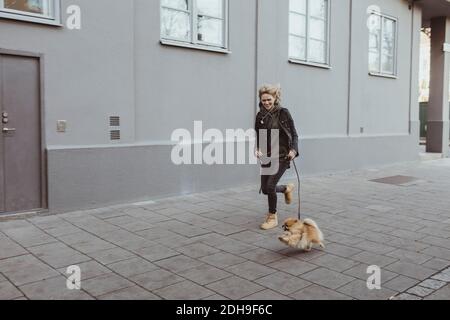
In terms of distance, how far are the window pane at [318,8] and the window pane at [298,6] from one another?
24cm

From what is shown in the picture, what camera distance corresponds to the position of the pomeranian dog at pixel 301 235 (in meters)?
4.66

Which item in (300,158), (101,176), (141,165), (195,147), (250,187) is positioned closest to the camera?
(101,176)

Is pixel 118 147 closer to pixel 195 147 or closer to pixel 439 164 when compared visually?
pixel 195 147

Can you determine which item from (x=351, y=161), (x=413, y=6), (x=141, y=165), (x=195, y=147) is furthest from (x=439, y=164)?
(x=141, y=165)

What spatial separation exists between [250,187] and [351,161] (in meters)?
3.61

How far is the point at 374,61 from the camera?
12.2 metres

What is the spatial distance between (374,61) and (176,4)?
253 inches

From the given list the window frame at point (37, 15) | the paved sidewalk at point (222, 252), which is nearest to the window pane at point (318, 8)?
the paved sidewalk at point (222, 252)

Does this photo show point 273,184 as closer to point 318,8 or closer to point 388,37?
point 318,8

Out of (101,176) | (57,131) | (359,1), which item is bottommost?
(101,176)

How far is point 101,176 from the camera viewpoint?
6750mm

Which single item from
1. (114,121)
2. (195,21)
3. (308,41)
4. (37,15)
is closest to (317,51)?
(308,41)

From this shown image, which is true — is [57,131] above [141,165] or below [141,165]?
above

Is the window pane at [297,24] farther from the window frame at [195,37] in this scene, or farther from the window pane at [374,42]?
the window pane at [374,42]
